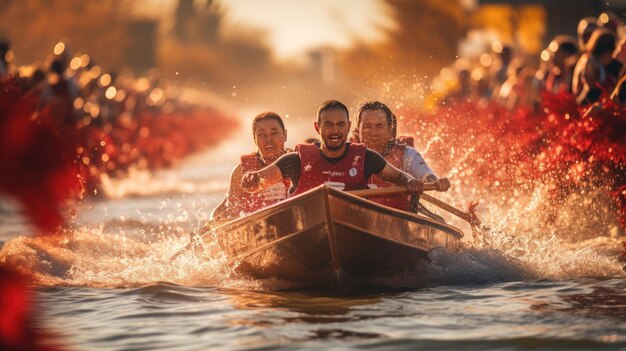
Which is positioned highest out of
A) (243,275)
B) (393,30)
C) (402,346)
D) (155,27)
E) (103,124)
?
(155,27)

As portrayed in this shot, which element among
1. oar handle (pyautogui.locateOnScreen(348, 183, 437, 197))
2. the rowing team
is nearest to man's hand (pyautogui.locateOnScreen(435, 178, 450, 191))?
the rowing team

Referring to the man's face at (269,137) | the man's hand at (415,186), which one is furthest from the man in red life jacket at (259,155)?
the man's hand at (415,186)

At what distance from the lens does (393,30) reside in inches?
2452

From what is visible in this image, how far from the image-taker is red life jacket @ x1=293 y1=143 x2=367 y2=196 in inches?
455

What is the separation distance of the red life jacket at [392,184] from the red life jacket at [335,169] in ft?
1.63

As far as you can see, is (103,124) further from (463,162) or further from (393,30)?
(393,30)

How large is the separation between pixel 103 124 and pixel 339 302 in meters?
18.6

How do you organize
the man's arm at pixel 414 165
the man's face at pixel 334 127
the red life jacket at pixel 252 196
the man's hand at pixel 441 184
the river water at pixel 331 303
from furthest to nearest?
the man's arm at pixel 414 165, the red life jacket at pixel 252 196, the man's hand at pixel 441 184, the man's face at pixel 334 127, the river water at pixel 331 303

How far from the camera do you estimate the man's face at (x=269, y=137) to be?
44.2 ft

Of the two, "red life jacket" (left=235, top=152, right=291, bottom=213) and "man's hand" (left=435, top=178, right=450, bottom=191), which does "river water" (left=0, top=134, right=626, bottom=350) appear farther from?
"red life jacket" (left=235, top=152, right=291, bottom=213)

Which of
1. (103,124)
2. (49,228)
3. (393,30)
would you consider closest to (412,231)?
(49,228)

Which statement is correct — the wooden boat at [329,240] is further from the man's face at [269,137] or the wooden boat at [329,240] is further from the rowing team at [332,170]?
the man's face at [269,137]

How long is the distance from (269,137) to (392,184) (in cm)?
147

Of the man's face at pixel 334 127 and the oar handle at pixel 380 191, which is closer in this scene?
the oar handle at pixel 380 191
